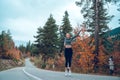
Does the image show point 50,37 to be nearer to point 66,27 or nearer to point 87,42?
point 66,27

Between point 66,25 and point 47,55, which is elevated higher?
point 66,25

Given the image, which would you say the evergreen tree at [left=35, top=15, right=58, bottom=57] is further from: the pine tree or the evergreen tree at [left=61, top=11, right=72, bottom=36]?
the evergreen tree at [left=61, top=11, right=72, bottom=36]

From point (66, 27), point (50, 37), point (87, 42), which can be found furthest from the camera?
point (50, 37)

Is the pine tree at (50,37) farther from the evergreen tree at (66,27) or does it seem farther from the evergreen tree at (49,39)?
the evergreen tree at (66,27)

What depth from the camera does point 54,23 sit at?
7388 cm

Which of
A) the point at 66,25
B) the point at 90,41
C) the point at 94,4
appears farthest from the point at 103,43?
the point at 66,25

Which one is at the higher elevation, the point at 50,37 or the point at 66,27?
the point at 66,27

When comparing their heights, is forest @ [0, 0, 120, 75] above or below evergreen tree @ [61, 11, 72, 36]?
below

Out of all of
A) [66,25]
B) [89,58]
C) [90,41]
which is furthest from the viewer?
[66,25]

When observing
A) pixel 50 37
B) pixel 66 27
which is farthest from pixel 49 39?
pixel 66 27

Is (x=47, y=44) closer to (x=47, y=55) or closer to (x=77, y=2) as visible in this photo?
(x=47, y=55)

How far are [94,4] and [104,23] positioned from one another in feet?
59.9

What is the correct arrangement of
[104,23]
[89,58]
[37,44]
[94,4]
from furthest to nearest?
[37,44]
[104,23]
[89,58]
[94,4]

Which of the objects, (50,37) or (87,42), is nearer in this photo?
(87,42)
